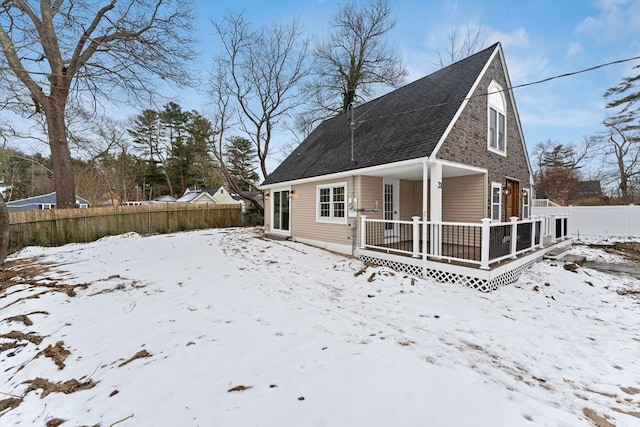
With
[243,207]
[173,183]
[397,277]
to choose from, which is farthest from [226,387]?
[173,183]

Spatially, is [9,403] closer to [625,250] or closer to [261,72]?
[625,250]

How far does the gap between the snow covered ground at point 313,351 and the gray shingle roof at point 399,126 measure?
11.4ft

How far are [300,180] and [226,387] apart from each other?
830 cm

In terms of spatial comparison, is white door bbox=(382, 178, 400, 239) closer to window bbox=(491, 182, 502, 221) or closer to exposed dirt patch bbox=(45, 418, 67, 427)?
window bbox=(491, 182, 502, 221)

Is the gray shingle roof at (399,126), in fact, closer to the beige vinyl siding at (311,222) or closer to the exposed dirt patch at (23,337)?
the beige vinyl siding at (311,222)

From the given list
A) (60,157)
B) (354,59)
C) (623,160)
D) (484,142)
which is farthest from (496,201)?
(623,160)

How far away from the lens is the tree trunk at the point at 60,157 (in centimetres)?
1086

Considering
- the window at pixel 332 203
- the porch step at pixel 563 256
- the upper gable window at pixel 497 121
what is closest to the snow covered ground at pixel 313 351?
the porch step at pixel 563 256

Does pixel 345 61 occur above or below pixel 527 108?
above

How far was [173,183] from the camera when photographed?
1352 inches

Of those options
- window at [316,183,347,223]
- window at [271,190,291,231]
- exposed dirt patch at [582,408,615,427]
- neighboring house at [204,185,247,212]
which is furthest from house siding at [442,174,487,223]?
neighboring house at [204,185,247,212]

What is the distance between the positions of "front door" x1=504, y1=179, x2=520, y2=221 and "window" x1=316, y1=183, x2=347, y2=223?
229 inches

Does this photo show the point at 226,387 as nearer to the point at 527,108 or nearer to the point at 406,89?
the point at 406,89

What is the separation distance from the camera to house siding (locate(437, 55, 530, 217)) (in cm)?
730
